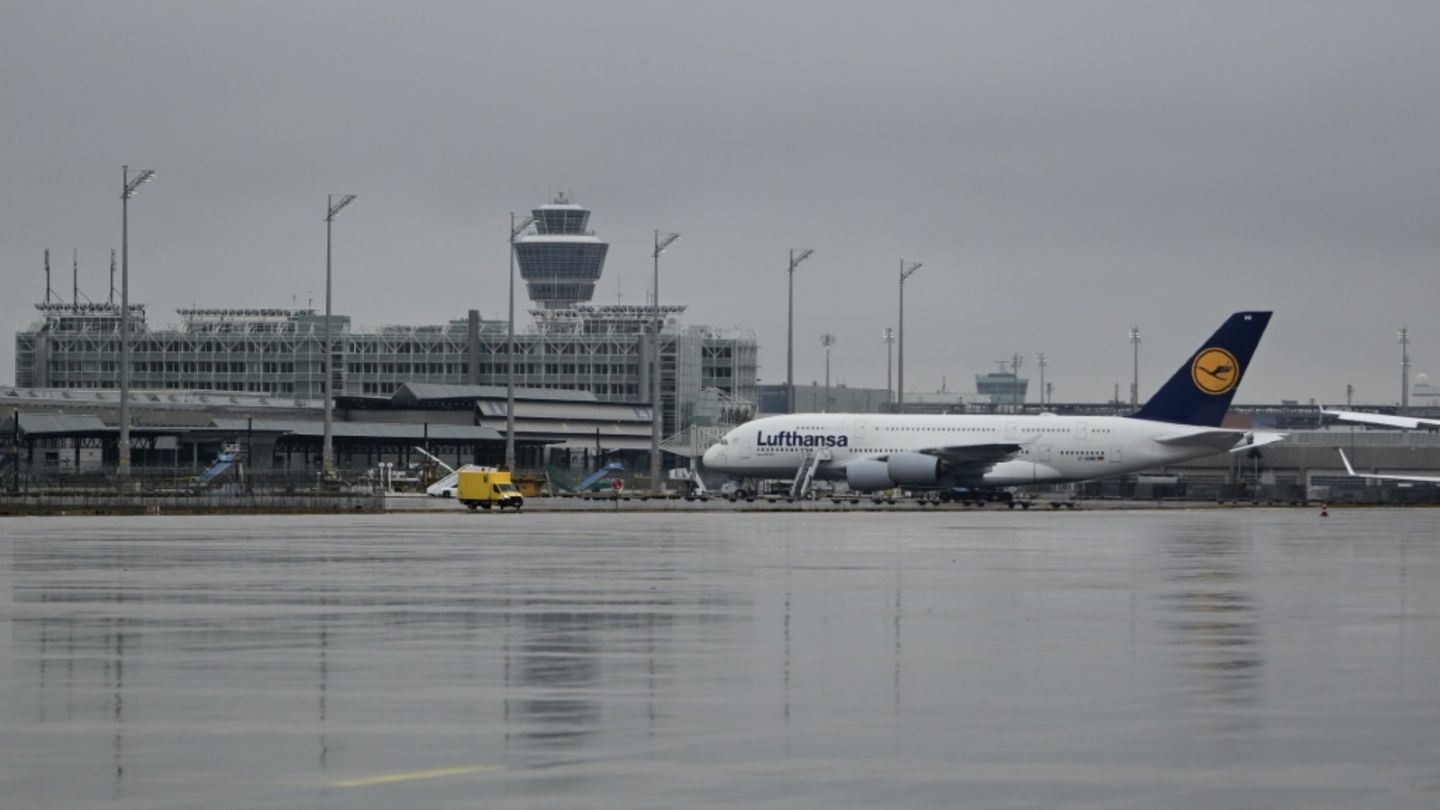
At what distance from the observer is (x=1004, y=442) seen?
10388 cm

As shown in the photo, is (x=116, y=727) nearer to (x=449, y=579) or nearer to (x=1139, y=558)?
(x=449, y=579)

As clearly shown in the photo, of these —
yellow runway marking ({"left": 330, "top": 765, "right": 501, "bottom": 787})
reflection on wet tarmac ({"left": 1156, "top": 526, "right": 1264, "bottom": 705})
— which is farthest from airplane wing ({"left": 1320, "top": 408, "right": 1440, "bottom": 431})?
yellow runway marking ({"left": 330, "top": 765, "right": 501, "bottom": 787})

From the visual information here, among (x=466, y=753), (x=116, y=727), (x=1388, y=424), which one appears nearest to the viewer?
(x=466, y=753)

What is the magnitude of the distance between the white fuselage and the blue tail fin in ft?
5.48

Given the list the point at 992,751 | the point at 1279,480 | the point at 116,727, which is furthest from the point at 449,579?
the point at 1279,480

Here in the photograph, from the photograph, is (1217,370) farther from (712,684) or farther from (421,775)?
(421,775)

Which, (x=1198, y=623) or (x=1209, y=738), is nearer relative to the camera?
(x=1209, y=738)

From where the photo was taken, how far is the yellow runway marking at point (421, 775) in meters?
13.5

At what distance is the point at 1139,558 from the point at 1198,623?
1886 centimetres

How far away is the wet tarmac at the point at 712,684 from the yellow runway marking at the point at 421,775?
0.14ft

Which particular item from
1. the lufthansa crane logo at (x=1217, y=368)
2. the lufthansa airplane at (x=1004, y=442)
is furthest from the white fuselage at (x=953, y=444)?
the lufthansa crane logo at (x=1217, y=368)

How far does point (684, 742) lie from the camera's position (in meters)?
15.4

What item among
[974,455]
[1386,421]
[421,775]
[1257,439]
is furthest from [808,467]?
[421,775]

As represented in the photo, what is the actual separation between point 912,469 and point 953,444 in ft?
11.6
